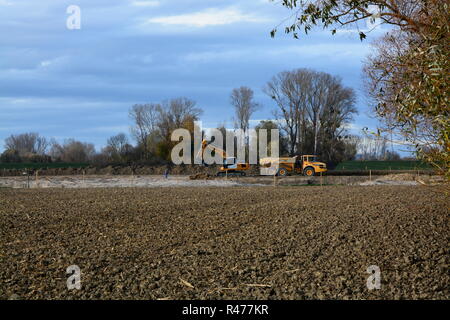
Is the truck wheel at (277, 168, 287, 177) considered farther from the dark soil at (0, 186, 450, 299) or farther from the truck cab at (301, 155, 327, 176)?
the dark soil at (0, 186, 450, 299)

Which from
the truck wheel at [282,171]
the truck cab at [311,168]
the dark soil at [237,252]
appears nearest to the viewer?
the dark soil at [237,252]

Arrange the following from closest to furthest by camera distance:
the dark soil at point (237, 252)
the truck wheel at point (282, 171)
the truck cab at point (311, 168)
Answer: the dark soil at point (237, 252) → the truck cab at point (311, 168) → the truck wheel at point (282, 171)

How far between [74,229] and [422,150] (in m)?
7.10

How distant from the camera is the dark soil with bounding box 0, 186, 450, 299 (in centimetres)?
595

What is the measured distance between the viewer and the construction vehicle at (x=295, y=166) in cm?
3294

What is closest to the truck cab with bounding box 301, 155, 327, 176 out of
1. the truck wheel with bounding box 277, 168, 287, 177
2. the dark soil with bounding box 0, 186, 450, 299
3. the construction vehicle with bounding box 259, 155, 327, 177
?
the construction vehicle with bounding box 259, 155, 327, 177

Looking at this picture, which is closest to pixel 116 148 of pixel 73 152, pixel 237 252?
pixel 73 152

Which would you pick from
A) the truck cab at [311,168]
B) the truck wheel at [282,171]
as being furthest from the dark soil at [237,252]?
the truck wheel at [282,171]

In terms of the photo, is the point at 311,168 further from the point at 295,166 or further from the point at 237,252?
the point at 237,252

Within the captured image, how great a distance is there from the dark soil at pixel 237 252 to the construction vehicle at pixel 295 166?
20.4m

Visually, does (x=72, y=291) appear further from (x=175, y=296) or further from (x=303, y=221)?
(x=303, y=221)

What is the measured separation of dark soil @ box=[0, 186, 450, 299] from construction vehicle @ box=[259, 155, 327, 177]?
20.4 metres

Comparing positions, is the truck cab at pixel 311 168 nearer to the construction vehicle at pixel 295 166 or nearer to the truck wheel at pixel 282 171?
the construction vehicle at pixel 295 166
